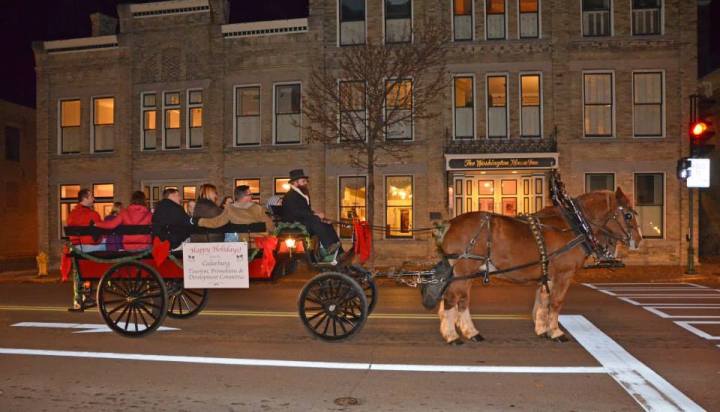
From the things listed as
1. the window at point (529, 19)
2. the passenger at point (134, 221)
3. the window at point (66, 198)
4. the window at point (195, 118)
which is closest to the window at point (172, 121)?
the window at point (195, 118)

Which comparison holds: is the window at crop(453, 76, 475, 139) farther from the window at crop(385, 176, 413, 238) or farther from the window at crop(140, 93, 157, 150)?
the window at crop(140, 93, 157, 150)

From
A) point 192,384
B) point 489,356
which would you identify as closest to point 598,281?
point 489,356

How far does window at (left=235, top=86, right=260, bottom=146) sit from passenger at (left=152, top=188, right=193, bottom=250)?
47.9 ft

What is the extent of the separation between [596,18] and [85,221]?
1829 centimetres

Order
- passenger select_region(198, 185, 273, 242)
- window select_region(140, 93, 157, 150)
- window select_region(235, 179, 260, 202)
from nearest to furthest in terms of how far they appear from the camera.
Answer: passenger select_region(198, 185, 273, 242)
window select_region(235, 179, 260, 202)
window select_region(140, 93, 157, 150)

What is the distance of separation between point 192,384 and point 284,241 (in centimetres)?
299

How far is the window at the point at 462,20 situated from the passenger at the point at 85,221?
15.4 meters

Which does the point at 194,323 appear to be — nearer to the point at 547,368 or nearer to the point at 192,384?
the point at 192,384

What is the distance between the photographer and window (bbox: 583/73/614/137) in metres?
21.7

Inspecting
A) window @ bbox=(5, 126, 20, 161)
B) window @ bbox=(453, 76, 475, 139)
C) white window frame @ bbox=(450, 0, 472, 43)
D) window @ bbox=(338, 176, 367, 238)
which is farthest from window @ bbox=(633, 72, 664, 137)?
window @ bbox=(5, 126, 20, 161)

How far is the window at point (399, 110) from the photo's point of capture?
18.8 m

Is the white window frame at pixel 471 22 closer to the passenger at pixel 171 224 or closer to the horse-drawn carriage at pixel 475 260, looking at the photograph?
the horse-drawn carriage at pixel 475 260

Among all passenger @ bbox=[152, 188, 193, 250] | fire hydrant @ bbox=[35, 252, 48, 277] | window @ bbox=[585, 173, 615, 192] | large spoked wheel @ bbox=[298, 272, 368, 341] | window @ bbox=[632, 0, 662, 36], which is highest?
window @ bbox=[632, 0, 662, 36]

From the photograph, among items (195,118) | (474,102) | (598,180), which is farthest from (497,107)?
(195,118)
